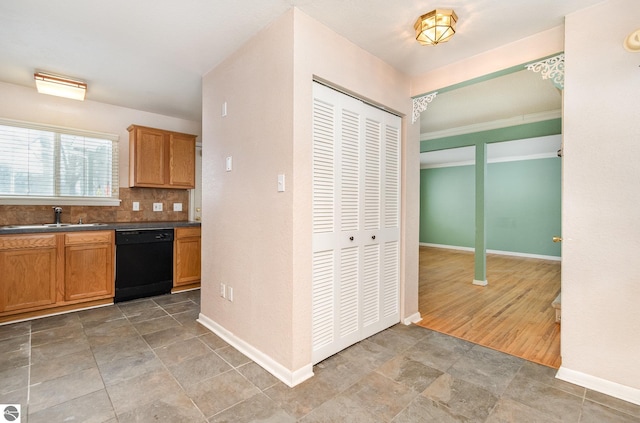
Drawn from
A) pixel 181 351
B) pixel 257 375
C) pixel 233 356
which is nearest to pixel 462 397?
pixel 257 375

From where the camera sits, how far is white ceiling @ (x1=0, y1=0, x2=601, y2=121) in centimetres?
191

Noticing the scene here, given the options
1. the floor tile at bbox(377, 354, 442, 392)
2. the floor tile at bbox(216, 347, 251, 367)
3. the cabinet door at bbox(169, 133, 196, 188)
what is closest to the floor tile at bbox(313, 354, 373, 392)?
the floor tile at bbox(377, 354, 442, 392)

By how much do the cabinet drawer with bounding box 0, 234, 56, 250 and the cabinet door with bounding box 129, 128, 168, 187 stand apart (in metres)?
1.14

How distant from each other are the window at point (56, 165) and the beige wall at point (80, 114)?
10 centimetres

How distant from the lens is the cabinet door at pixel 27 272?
283cm

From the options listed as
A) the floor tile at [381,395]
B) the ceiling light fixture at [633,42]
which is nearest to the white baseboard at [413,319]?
the floor tile at [381,395]

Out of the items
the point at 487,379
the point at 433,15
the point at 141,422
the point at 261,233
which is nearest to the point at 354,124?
the point at 433,15

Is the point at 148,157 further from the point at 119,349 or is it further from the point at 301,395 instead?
the point at 301,395

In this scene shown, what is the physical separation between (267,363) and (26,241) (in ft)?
9.11

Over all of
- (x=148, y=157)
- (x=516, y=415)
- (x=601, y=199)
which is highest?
(x=148, y=157)

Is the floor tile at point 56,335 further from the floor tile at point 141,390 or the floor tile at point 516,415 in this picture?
the floor tile at point 516,415

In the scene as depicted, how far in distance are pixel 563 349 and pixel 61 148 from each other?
17.6 ft

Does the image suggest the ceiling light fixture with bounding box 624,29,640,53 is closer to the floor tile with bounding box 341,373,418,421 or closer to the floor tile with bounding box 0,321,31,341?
the floor tile with bounding box 341,373,418,421

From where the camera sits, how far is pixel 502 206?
24.3 ft
